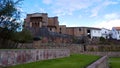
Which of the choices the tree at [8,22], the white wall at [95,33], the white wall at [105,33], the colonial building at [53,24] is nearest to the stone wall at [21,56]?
the tree at [8,22]

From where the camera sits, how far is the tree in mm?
20406

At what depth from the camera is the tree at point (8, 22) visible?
66.9 ft

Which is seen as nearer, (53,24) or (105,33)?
(53,24)

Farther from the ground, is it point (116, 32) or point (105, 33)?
point (116, 32)

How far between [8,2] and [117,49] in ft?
158

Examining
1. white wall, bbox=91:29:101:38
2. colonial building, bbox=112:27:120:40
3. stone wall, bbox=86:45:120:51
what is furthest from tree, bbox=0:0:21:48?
colonial building, bbox=112:27:120:40

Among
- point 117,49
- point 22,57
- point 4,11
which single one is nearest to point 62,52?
point 4,11

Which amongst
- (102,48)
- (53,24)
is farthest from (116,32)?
(102,48)

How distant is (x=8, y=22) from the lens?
829 inches

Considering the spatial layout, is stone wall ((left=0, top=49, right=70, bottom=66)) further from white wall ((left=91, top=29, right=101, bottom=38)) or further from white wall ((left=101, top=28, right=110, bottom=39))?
white wall ((left=101, top=28, right=110, bottom=39))

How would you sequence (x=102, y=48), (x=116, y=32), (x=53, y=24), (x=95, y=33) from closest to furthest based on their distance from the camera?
1. (x=102, y=48)
2. (x=53, y=24)
3. (x=95, y=33)
4. (x=116, y=32)

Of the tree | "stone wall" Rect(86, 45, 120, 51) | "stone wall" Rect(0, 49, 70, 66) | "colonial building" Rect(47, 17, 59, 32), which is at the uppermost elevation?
"colonial building" Rect(47, 17, 59, 32)

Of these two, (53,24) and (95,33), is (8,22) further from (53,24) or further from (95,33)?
(95,33)

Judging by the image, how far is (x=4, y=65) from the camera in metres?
14.3
